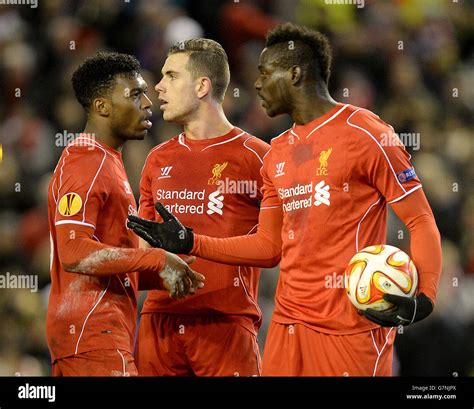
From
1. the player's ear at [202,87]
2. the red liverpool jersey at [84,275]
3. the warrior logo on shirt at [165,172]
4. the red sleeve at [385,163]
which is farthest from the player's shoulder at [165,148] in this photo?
the red sleeve at [385,163]

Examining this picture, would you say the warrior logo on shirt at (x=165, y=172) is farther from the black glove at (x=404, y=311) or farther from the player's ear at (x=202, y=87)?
the black glove at (x=404, y=311)

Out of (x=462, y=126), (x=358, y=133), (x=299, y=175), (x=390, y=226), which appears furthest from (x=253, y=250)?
(x=462, y=126)

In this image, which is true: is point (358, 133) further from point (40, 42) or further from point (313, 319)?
point (40, 42)

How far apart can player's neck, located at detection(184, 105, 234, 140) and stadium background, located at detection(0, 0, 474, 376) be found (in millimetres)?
1563

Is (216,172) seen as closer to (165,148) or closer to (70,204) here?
(165,148)

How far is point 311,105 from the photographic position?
516 cm

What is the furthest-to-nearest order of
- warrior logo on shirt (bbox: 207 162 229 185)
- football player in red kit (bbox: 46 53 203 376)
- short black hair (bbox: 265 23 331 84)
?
warrior logo on shirt (bbox: 207 162 229 185) → short black hair (bbox: 265 23 331 84) → football player in red kit (bbox: 46 53 203 376)

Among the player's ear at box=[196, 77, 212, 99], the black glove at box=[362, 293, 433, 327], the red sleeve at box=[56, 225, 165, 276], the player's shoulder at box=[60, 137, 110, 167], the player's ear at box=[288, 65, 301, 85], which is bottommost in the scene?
the black glove at box=[362, 293, 433, 327]

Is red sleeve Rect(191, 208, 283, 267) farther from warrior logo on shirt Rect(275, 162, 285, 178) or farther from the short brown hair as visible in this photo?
the short brown hair

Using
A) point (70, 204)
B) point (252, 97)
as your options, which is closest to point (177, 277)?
point (70, 204)

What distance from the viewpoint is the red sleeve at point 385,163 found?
4.81m

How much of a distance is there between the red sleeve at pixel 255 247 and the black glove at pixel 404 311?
0.87 m

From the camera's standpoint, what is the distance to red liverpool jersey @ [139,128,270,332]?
5637 mm

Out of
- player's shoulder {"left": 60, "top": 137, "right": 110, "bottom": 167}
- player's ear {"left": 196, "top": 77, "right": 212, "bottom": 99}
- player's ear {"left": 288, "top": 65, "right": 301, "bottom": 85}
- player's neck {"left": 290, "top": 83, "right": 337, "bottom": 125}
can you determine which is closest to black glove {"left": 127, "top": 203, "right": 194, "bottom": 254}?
player's shoulder {"left": 60, "top": 137, "right": 110, "bottom": 167}
